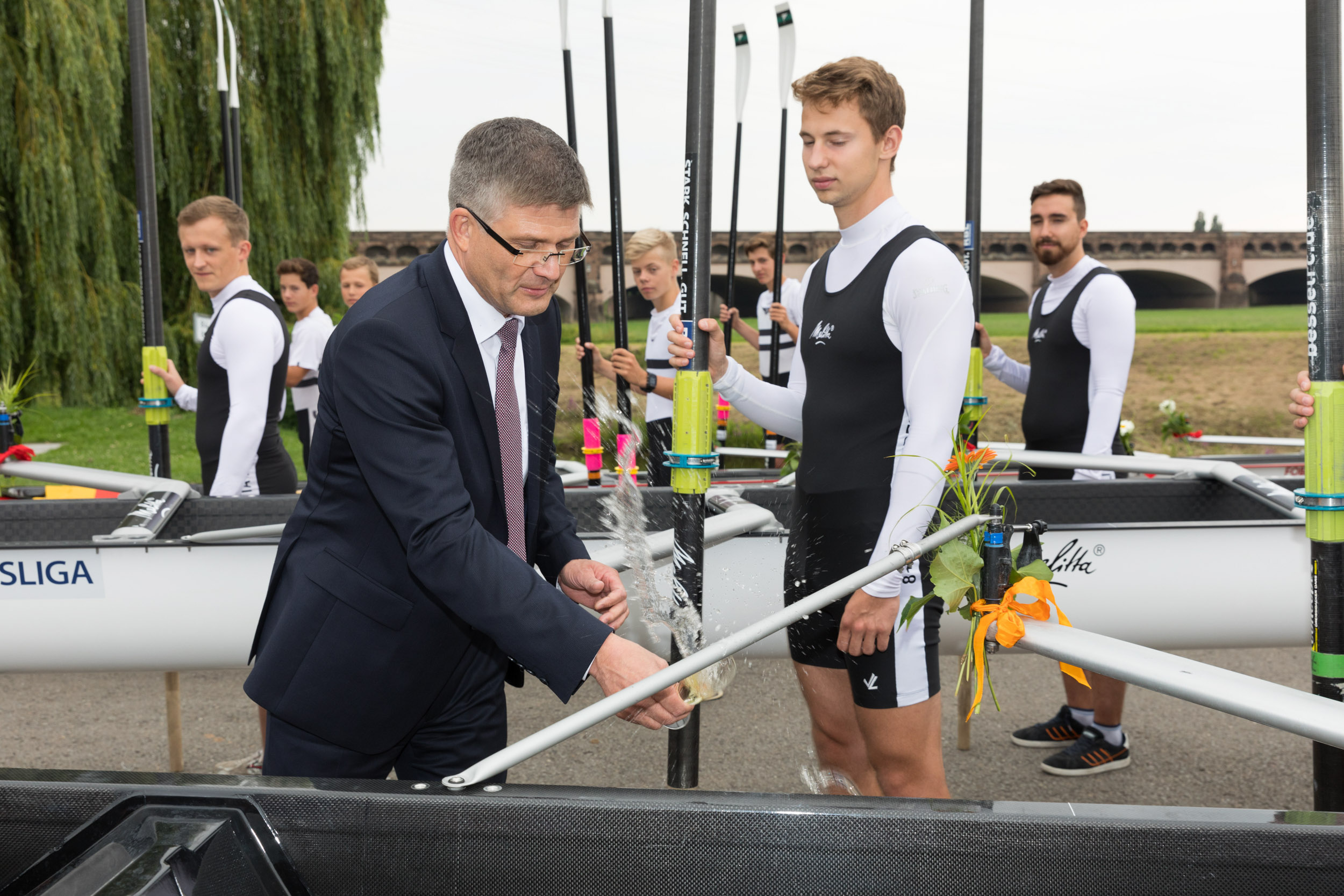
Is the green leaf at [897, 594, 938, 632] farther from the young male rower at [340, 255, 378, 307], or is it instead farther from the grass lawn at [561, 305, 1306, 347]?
the grass lawn at [561, 305, 1306, 347]

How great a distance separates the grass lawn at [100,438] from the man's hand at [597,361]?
541cm

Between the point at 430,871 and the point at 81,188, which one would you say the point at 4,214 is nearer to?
the point at 81,188

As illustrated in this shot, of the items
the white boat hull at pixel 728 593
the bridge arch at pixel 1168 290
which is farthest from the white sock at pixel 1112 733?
the bridge arch at pixel 1168 290

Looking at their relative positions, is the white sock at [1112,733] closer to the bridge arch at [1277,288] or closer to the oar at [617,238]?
the oar at [617,238]

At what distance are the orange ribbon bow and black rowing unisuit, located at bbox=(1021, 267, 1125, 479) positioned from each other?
2469 mm

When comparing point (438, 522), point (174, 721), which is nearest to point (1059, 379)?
point (438, 522)

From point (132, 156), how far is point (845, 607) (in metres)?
10.9

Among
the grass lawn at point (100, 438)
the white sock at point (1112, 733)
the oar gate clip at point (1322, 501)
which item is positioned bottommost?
the white sock at point (1112, 733)

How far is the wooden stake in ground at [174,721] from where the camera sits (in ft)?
10.9

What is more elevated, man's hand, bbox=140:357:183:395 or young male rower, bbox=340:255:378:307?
young male rower, bbox=340:255:378:307

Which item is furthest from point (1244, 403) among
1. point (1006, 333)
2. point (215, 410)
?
point (215, 410)

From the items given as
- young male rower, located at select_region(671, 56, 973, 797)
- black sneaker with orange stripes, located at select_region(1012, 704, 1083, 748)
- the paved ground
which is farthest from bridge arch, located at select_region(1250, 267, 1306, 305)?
young male rower, located at select_region(671, 56, 973, 797)

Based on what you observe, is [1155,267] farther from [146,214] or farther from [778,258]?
[146,214]

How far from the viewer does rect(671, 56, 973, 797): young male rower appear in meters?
1.94
